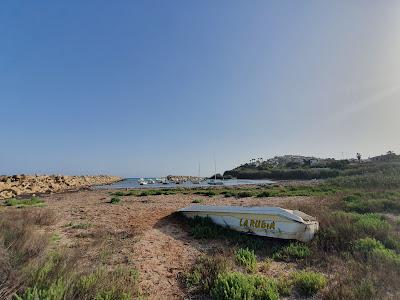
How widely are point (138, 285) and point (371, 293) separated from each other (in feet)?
12.9

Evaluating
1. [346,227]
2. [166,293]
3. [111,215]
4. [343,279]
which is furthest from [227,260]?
[111,215]

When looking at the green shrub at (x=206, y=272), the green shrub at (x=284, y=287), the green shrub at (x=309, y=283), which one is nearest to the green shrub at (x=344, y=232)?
the green shrub at (x=309, y=283)

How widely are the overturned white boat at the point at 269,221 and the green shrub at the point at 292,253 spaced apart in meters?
0.55

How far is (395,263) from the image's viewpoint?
6.89 meters

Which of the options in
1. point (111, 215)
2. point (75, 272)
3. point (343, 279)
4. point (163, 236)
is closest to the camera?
point (75, 272)

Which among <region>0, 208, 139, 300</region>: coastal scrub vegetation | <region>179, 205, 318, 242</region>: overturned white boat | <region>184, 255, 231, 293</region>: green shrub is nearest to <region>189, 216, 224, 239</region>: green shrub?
<region>179, 205, 318, 242</region>: overturned white boat

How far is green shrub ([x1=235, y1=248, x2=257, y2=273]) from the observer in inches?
283

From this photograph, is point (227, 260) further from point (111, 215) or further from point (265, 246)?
point (111, 215)

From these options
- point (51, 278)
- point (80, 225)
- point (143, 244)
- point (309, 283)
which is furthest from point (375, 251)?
point (80, 225)

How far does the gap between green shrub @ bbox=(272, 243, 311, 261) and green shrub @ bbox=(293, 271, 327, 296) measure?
71.8 inches

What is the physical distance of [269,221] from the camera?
31.6 feet

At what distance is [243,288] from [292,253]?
3.10 metres

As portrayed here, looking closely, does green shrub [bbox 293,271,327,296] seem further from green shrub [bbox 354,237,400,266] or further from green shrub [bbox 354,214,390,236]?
green shrub [bbox 354,214,390,236]

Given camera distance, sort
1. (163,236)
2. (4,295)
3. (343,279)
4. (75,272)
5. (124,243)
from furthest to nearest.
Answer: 1. (163,236)
2. (124,243)
3. (343,279)
4. (75,272)
5. (4,295)
